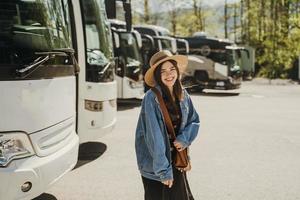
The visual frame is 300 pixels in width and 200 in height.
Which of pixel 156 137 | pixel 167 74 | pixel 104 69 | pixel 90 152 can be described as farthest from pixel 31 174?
pixel 90 152

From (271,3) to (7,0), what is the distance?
39.1 meters

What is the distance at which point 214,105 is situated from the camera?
18.0 meters

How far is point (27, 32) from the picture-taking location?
185 inches

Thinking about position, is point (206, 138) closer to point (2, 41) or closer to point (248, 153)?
point (248, 153)

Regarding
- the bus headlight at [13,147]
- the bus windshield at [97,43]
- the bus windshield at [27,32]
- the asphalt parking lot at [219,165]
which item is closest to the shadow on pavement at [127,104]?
the asphalt parking lot at [219,165]

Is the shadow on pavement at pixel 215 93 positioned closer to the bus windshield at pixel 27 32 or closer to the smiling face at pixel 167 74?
the bus windshield at pixel 27 32

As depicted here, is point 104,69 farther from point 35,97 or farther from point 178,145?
point 178,145

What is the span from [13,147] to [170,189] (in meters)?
1.29

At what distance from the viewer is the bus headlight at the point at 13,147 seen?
413cm

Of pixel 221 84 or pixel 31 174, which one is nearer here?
pixel 31 174

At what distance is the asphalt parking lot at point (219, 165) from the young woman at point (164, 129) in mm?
2046

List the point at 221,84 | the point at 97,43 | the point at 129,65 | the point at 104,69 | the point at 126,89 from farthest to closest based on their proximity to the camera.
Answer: the point at 221,84
the point at 129,65
the point at 126,89
the point at 97,43
the point at 104,69

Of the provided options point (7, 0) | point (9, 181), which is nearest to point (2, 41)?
point (7, 0)

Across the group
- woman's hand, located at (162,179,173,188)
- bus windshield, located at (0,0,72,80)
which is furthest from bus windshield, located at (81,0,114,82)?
woman's hand, located at (162,179,173,188)
